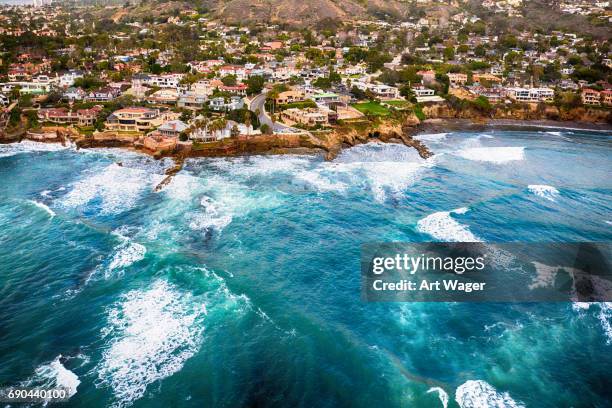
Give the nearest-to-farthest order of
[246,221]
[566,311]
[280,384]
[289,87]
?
[280,384] → [566,311] → [246,221] → [289,87]

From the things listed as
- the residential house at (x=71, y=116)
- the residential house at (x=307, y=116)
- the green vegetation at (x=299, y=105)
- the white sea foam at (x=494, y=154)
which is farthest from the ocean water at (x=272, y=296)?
the green vegetation at (x=299, y=105)

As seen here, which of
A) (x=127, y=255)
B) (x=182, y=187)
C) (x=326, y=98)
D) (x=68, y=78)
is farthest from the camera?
(x=68, y=78)

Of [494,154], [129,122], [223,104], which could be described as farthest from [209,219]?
[494,154]

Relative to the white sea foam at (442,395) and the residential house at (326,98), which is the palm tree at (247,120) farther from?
the white sea foam at (442,395)

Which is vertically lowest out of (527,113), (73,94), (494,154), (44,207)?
(494,154)

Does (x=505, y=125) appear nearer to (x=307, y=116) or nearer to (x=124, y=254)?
(x=307, y=116)

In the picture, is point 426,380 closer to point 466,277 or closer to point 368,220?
point 466,277

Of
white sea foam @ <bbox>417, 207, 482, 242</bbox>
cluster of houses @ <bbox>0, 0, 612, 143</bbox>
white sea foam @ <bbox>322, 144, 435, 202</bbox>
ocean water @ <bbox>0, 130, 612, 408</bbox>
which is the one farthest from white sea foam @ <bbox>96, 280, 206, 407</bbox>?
cluster of houses @ <bbox>0, 0, 612, 143</bbox>

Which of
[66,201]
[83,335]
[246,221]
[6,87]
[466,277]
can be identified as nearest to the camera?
[83,335]

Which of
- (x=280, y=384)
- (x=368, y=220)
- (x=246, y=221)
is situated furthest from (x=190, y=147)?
(x=280, y=384)
